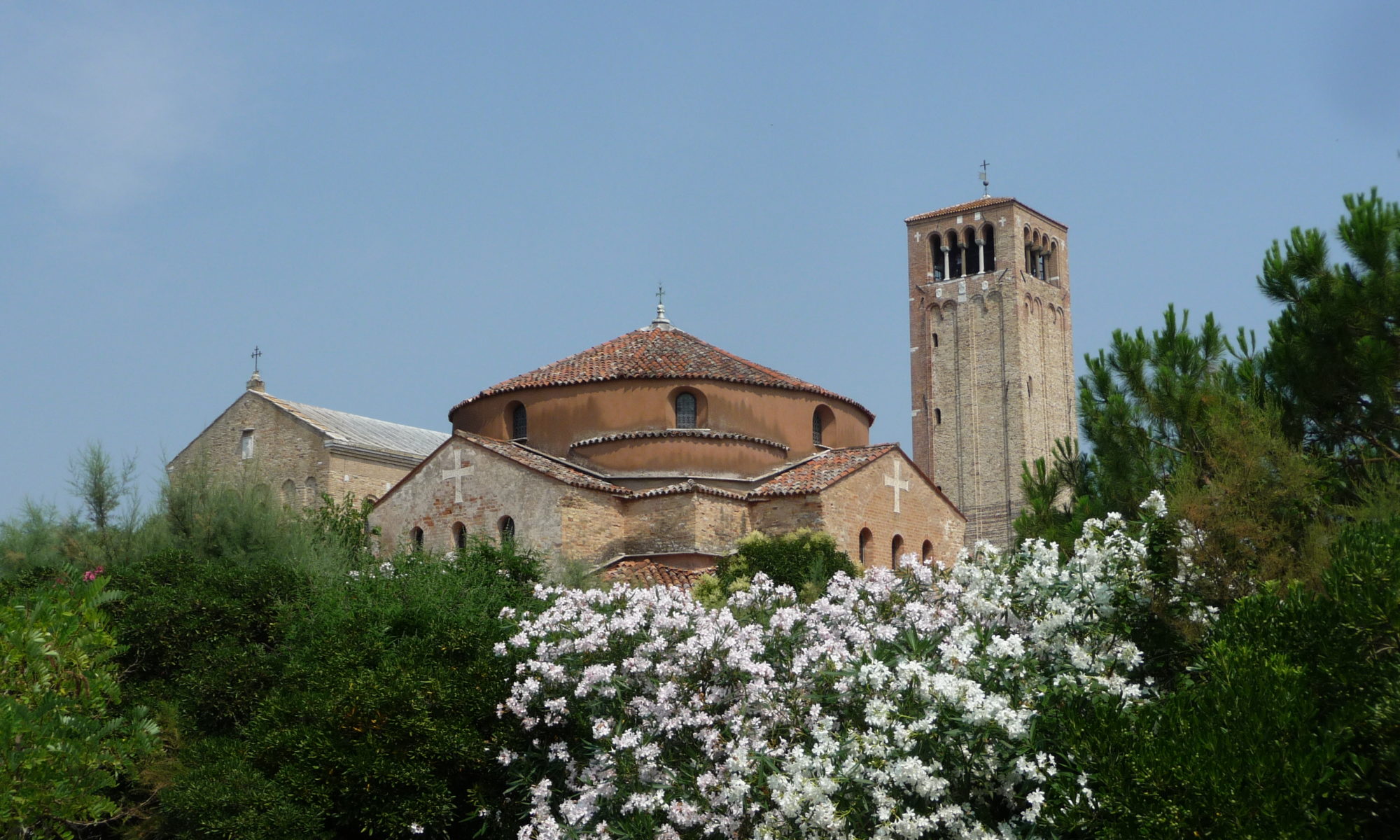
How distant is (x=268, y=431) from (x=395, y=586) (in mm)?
19979

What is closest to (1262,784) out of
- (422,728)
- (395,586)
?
(422,728)

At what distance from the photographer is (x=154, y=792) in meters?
14.4

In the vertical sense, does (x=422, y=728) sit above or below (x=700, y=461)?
below

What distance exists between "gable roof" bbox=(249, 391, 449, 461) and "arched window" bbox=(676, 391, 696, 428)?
10618 mm

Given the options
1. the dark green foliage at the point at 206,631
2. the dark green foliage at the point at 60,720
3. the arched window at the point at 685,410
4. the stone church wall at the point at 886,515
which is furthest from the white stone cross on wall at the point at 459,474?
the dark green foliage at the point at 60,720

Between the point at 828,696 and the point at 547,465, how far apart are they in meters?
14.7

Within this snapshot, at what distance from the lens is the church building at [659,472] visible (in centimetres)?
2391

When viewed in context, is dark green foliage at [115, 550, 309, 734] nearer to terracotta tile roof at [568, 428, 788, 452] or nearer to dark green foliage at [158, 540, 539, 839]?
dark green foliage at [158, 540, 539, 839]

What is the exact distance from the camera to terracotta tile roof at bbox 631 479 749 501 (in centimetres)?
Result: 2398

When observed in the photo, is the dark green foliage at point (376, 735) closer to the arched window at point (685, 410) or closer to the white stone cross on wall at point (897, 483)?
the arched window at point (685, 410)

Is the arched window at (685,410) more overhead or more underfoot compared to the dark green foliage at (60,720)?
more overhead

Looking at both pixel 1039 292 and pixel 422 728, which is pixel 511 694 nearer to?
pixel 422 728

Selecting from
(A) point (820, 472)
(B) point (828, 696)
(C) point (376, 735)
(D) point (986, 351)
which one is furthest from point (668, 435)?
(D) point (986, 351)

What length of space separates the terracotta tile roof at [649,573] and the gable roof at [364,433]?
1228cm
